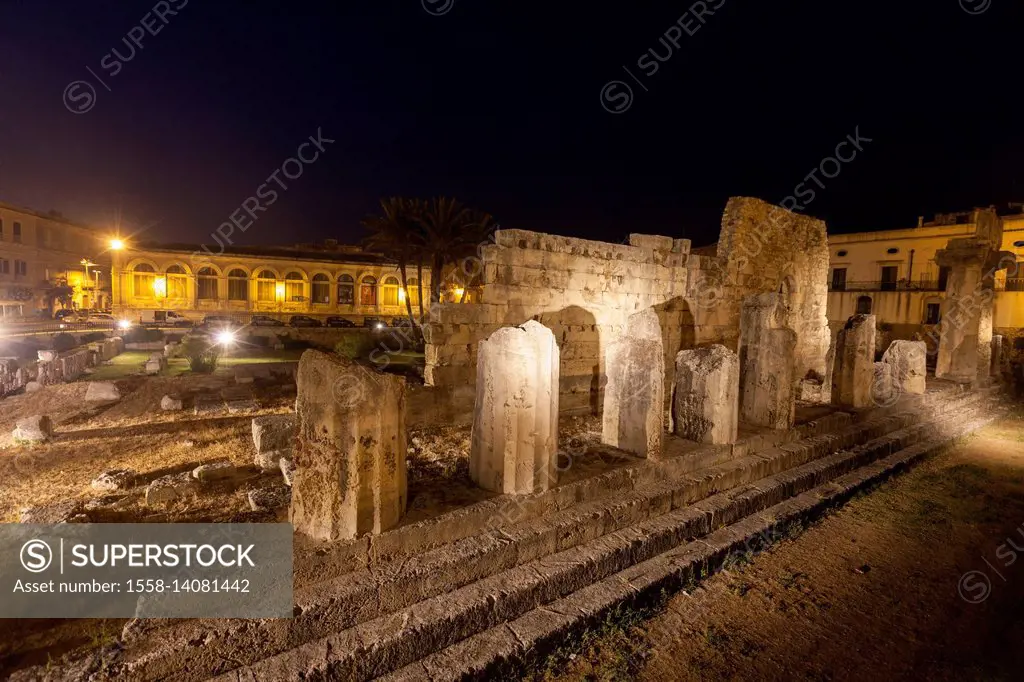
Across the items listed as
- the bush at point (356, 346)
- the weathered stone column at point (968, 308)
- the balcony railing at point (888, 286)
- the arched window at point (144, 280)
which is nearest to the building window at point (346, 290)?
the arched window at point (144, 280)

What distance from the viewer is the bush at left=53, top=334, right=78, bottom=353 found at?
14.0 m

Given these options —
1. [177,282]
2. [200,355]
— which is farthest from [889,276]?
[177,282]

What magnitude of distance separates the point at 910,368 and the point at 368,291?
3421 centimetres

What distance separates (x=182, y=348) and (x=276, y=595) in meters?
14.1

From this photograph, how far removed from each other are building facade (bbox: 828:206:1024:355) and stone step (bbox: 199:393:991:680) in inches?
1028

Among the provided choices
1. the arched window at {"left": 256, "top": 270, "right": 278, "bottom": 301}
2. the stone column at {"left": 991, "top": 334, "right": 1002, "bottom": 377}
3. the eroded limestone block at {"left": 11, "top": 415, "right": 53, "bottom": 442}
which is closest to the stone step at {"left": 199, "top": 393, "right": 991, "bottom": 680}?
the eroded limestone block at {"left": 11, "top": 415, "right": 53, "bottom": 442}

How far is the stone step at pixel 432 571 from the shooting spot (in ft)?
7.50

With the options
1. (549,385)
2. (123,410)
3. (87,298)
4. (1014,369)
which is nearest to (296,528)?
(549,385)

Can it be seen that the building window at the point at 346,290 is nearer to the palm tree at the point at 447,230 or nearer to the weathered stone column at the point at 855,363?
the palm tree at the point at 447,230

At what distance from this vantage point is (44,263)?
1447 inches

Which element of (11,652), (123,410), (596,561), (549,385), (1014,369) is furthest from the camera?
(1014,369)

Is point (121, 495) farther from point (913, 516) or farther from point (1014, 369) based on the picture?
point (1014, 369)

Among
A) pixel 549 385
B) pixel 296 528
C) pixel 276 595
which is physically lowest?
pixel 276 595

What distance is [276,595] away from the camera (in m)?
2.47
